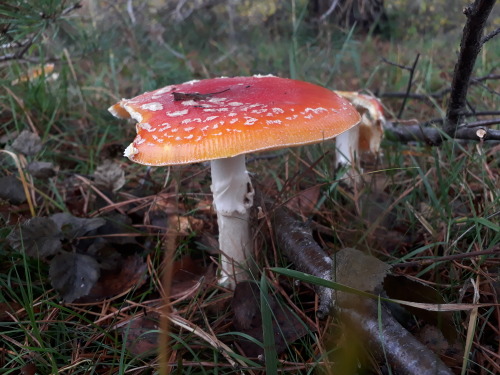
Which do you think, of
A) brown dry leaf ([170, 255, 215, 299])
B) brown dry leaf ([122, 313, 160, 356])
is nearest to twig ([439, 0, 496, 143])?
brown dry leaf ([170, 255, 215, 299])

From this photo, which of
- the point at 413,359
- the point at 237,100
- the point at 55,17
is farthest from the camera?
the point at 55,17

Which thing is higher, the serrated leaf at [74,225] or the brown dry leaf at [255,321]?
the serrated leaf at [74,225]

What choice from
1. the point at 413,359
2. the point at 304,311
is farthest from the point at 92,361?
the point at 413,359

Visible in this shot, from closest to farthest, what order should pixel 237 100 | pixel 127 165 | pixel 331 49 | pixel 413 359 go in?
pixel 413 359, pixel 237 100, pixel 127 165, pixel 331 49

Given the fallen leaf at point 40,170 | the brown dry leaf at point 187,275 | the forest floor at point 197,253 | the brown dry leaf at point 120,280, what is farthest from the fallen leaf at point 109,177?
the brown dry leaf at point 187,275

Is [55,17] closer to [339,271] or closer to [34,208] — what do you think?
[34,208]

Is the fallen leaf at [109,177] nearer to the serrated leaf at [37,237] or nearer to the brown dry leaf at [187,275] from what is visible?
the serrated leaf at [37,237]
